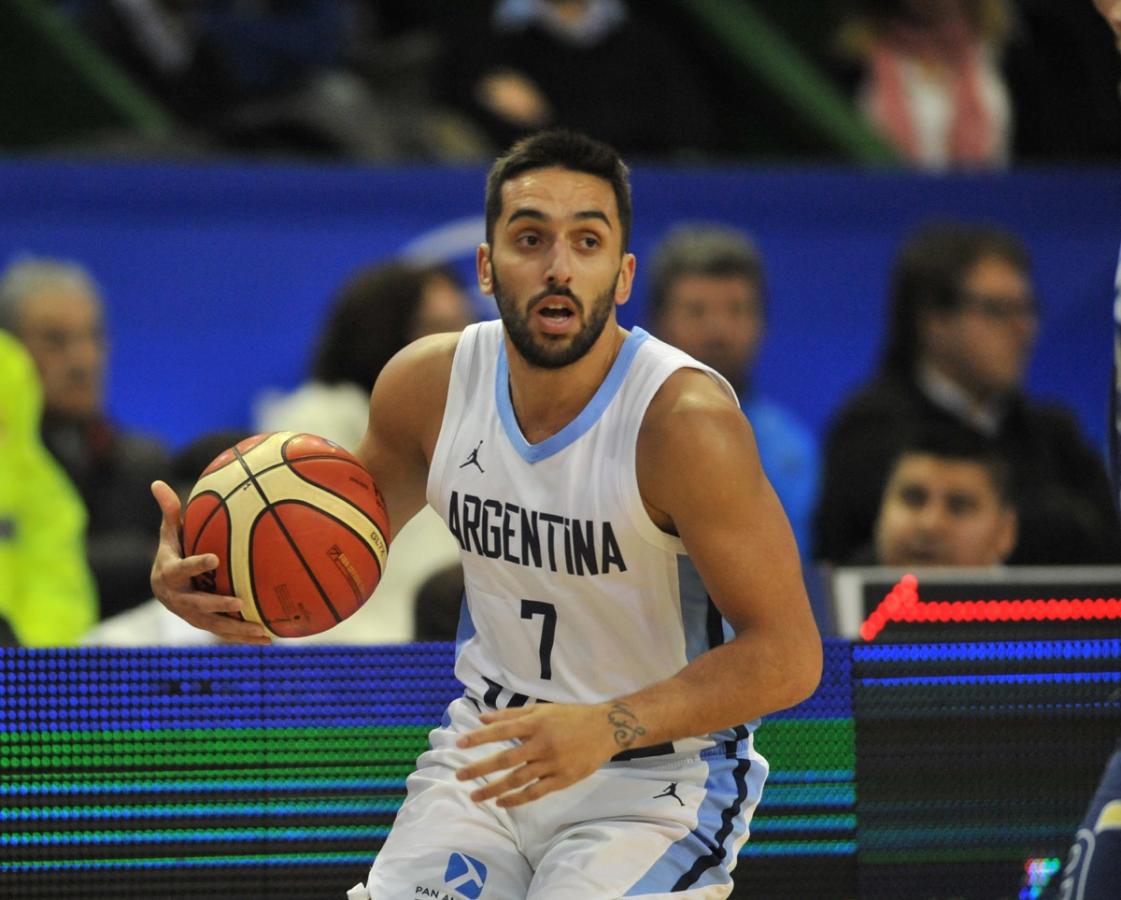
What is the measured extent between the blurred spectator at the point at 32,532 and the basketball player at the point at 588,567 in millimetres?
2925

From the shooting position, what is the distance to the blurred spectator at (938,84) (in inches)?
389

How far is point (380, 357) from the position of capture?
6988mm

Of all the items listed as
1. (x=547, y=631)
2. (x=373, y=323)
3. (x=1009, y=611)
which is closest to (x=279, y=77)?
(x=373, y=323)

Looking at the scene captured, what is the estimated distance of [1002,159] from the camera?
402 inches

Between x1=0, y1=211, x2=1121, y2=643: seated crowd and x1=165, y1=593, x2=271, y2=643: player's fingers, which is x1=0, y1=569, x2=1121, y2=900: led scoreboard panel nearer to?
x1=165, y1=593, x2=271, y2=643: player's fingers

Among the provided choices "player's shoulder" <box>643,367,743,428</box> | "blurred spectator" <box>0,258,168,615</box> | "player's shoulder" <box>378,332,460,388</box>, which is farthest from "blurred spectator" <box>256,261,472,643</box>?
"player's shoulder" <box>643,367,743,428</box>

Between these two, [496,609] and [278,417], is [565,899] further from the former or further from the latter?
[278,417]

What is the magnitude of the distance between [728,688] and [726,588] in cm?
20

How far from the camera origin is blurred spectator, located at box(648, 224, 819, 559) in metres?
7.68

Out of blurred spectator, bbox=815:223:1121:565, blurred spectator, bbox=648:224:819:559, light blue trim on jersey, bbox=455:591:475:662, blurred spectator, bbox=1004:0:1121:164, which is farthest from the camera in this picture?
blurred spectator, bbox=1004:0:1121:164

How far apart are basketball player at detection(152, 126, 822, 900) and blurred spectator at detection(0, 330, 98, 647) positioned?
292 centimetres

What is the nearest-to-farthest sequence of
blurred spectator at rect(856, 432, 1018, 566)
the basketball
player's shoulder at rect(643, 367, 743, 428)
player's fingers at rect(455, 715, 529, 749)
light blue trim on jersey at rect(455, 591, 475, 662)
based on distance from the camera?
1. player's fingers at rect(455, 715, 529, 749)
2. player's shoulder at rect(643, 367, 743, 428)
3. the basketball
4. light blue trim on jersey at rect(455, 591, 475, 662)
5. blurred spectator at rect(856, 432, 1018, 566)

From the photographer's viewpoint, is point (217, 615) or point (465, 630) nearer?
point (217, 615)

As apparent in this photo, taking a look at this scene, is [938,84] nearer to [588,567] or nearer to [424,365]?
[424,365]
